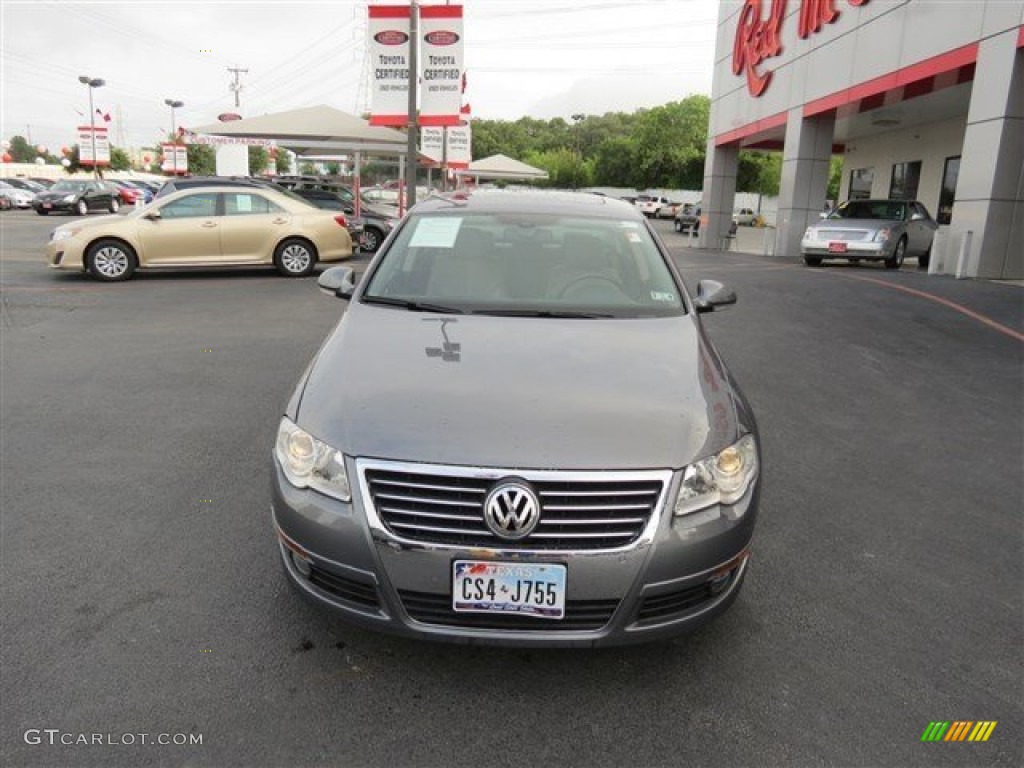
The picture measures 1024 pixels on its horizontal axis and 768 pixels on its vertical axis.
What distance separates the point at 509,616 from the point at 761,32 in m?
24.1

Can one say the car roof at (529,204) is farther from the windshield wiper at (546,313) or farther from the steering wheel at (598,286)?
the windshield wiper at (546,313)

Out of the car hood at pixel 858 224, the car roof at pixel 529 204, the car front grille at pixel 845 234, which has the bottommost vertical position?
the car front grille at pixel 845 234

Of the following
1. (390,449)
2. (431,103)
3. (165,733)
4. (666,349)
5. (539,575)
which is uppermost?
(431,103)

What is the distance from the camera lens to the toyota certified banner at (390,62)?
16109 millimetres

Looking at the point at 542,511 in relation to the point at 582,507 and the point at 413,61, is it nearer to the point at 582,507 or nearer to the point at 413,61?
the point at 582,507

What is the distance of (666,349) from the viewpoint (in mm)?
3191

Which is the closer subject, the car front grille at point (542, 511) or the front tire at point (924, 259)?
the car front grille at point (542, 511)

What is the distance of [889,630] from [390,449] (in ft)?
6.85

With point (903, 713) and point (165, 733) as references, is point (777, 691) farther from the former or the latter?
point (165, 733)

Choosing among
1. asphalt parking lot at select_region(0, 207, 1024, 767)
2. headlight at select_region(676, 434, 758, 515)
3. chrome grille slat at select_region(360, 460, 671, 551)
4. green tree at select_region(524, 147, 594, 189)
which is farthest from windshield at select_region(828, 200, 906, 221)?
green tree at select_region(524, 147, 594, 189)

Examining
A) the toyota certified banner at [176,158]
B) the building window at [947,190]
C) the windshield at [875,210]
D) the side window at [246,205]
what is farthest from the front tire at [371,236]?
the toyota certified banner at [176,158]

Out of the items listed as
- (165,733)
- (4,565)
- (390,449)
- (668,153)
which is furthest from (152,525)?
(668,153)

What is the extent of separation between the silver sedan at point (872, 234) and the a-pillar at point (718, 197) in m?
10.4

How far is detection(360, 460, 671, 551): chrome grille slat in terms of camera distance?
2363mm
